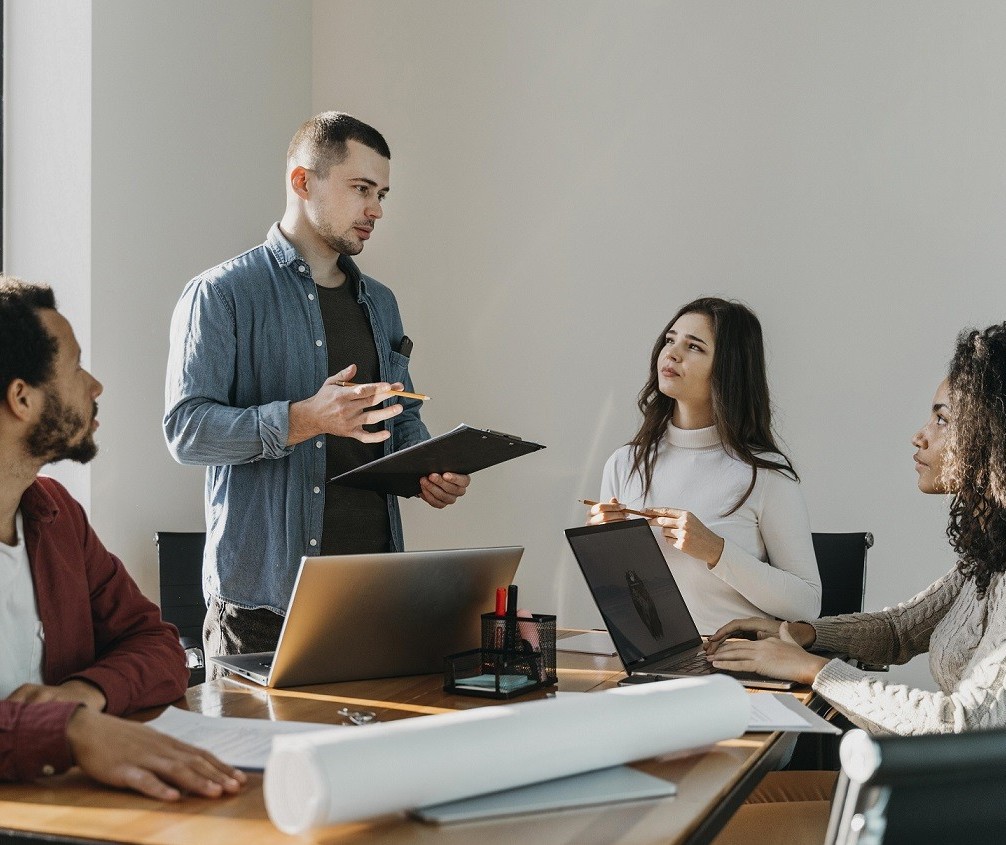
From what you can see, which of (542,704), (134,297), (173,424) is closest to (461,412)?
(134,297)

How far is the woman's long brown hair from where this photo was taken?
2.53 metres

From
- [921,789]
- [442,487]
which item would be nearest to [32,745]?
[921,789]

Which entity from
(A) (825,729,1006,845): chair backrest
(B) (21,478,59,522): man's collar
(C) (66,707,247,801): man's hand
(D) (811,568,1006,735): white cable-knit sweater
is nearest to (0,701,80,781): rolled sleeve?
(C) (66,707,247,801): man's hand

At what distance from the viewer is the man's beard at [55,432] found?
1.41m

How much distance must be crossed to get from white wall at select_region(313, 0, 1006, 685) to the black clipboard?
1662 millimetres

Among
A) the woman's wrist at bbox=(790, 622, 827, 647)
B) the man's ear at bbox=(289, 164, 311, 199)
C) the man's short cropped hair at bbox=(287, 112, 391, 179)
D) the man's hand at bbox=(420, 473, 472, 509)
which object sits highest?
the man's short cropped hair at bbox=(287, 112, 391, 179)

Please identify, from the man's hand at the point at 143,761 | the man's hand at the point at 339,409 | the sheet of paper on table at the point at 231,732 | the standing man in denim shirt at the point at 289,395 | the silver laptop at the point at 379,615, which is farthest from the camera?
the standing man in denim shirt at the point at 289,395

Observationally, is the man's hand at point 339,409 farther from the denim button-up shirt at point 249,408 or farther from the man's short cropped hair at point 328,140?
the man's short cropped hair at point 328,140

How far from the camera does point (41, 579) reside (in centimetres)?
142

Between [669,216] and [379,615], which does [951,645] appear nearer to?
[379,615]

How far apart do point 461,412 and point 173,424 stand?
1850mm

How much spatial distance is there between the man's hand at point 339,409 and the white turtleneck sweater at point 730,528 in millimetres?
694

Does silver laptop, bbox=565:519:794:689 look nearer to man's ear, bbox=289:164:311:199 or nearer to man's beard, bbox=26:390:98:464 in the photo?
man's beard, bbox=26:390:98:464

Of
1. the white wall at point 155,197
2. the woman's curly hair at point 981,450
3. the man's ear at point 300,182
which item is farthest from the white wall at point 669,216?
the woman's curly hair at point 981,450
